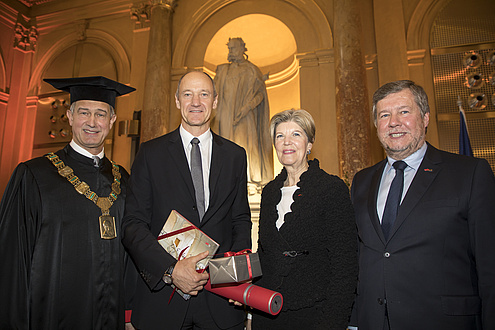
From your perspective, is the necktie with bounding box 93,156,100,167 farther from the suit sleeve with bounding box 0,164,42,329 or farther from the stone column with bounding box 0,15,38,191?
the stone column with bounding box 0,15,38,191

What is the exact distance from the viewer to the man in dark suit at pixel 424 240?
1.61 metres

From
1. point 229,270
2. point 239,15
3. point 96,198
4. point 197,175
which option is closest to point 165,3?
point 239,15

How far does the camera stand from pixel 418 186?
5.92 ft

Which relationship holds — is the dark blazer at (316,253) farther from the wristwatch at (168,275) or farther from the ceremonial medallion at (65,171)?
the ceremonial medallion at (65,171)

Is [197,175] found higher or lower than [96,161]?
lower

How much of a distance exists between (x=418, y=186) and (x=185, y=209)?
124 centimetres

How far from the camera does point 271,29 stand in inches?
302

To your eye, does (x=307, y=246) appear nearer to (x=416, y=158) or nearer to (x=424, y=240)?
(x=424, y=240)

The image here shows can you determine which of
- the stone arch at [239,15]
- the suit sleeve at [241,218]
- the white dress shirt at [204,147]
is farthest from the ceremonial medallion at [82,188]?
the stone arch at [239,15]

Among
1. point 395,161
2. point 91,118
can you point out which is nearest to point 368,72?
point 395,161

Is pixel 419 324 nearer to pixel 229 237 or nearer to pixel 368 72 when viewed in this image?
pixel 229 237

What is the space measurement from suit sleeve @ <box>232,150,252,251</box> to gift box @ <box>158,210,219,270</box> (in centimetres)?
28

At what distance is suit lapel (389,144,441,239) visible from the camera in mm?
1771

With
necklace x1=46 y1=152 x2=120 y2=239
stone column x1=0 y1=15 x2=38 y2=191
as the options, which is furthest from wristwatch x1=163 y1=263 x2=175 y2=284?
stone column x1=0 y1=15 x2=38 y2=191
